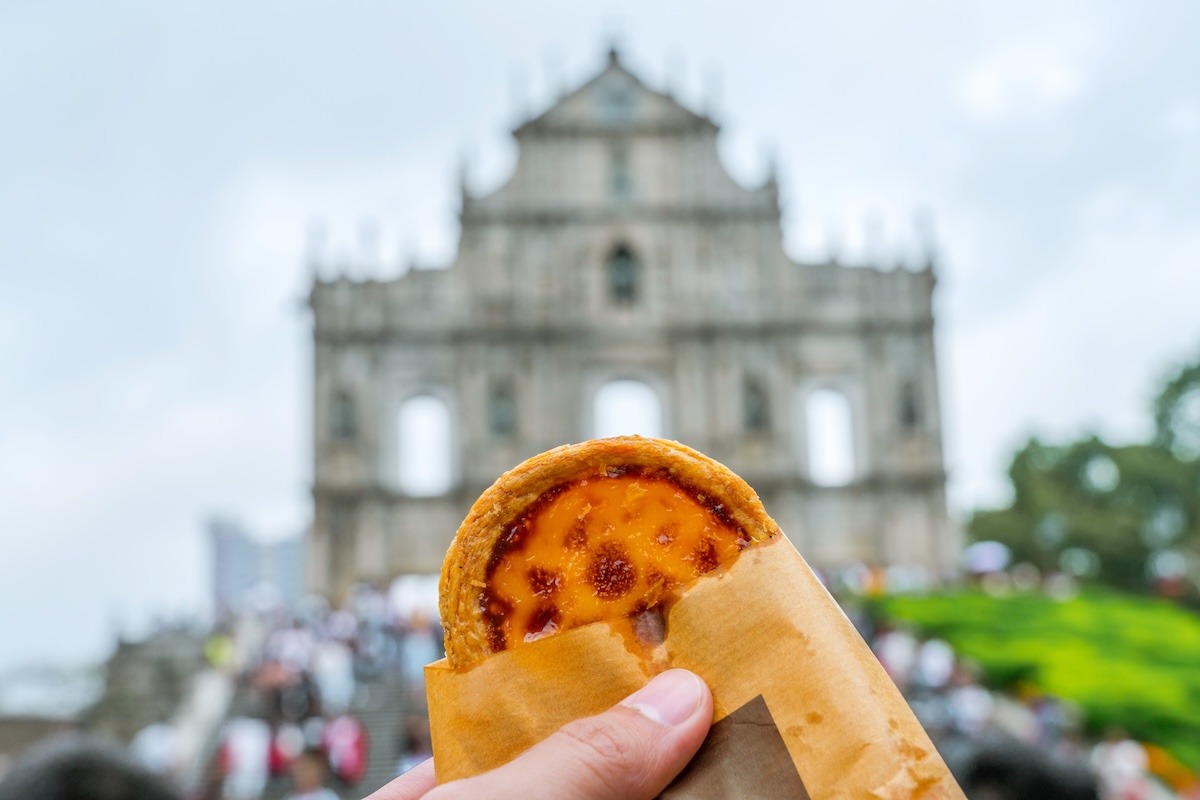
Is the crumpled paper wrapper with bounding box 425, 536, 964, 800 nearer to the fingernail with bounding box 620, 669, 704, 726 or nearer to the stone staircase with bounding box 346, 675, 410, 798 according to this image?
the fingernail with bounding box 620, 669, 704, 726

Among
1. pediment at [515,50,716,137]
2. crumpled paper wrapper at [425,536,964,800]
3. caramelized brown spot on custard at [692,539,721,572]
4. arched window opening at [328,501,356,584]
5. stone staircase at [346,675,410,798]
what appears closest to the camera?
crumpled paper wrapper at [425,536,964,800]

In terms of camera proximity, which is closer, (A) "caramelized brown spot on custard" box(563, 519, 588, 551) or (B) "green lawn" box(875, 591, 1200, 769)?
(A) "caramelized brown spot on custard" box(563, 519, 588, 551)

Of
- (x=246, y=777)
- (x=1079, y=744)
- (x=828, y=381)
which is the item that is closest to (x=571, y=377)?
(x=828, y=381)

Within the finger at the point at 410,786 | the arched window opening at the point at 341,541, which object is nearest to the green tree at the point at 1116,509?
the arched window opening at the point at 341,541

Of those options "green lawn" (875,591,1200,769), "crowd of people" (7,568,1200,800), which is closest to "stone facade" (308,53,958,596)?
"green lawn" (875,591,1200,769)

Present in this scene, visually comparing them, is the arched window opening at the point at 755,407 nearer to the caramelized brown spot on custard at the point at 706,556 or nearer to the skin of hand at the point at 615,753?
the caramelized brown spot on custard at the point at 706,556

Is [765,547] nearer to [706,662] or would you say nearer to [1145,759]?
[706,662]
